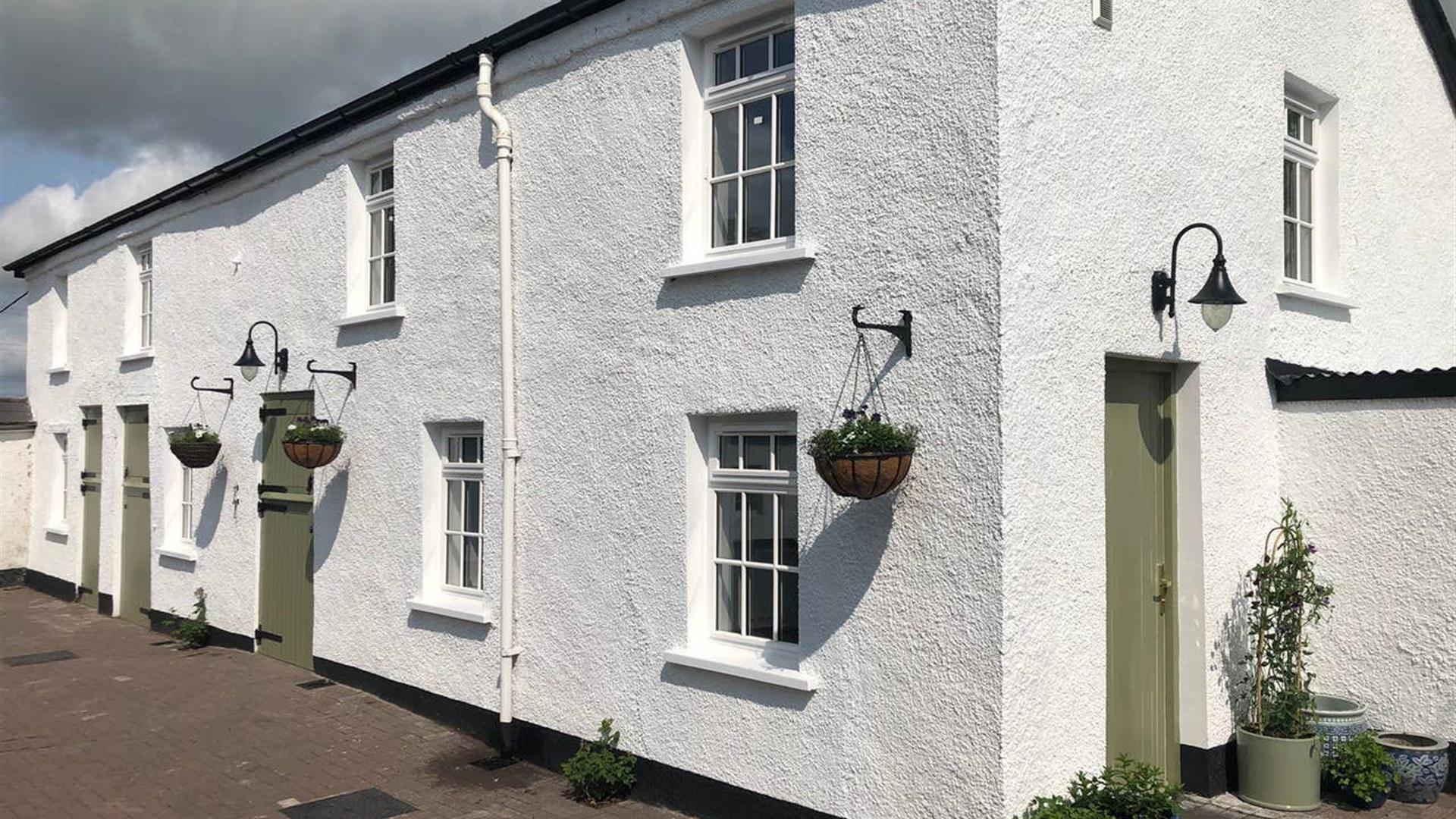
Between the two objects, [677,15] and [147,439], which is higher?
[677,15]

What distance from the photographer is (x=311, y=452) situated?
9344 mm

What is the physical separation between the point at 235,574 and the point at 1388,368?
35.0ft

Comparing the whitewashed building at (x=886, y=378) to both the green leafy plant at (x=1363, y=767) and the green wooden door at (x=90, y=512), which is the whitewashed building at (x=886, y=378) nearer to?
the green leafy plant at (x=1363, y=767)

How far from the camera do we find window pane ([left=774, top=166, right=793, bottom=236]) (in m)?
6.41

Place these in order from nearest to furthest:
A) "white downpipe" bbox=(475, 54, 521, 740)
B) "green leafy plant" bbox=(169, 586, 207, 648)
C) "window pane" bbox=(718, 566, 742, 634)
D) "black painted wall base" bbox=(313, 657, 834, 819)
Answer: "black painted wall base" bbox=(313, 657, 834, 819) → "window pane" bbox=(718, 566, 742, 634) → "white downpipe" bbox=(475, 54, 521, 740) → "green leafy plant" bbox=(169, 586, 207, 648)

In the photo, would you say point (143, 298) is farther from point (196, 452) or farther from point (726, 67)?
point (726, 67)

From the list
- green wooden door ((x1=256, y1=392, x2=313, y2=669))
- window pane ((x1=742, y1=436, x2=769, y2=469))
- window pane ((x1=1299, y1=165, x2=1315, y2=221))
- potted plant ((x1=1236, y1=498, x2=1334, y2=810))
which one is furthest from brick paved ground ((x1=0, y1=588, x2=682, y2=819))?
window pane ((x1=1299, y1=165, x2=1315, y2=221))

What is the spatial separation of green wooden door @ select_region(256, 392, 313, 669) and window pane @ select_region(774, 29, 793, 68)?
591 cm

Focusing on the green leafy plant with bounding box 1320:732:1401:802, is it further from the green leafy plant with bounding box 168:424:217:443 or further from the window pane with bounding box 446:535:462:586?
the green leafy plant with bounding box 168:424:217:443

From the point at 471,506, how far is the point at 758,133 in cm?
385

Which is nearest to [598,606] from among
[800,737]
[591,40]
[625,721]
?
[625,721]

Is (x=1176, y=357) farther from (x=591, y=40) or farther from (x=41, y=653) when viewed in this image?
(x=41, y=653)

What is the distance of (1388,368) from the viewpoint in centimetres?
864

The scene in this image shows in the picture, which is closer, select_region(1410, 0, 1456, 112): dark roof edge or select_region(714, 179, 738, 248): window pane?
select_region(714, 179, 738, 248): window pane
